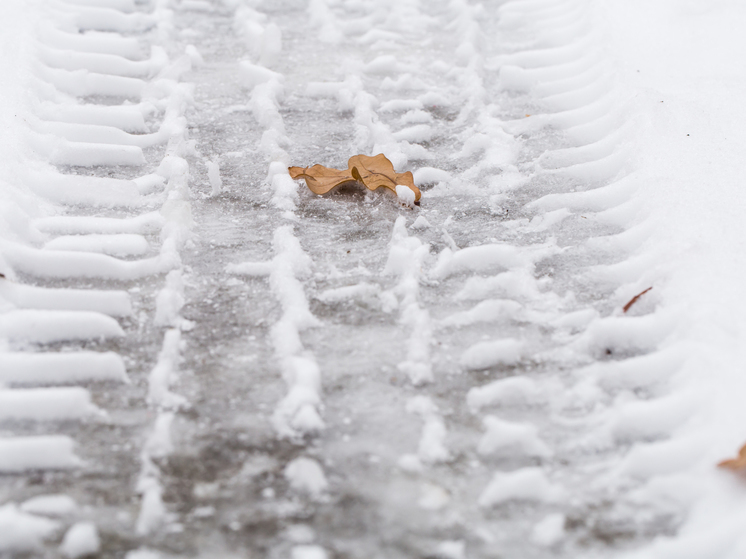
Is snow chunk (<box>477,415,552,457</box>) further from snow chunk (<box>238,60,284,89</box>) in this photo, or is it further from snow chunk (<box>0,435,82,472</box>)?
snow chunk (<box>238,60,284,89</box>)

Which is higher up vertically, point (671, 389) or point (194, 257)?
point (194, 257)

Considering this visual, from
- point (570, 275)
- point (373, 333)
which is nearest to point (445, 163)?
point (570, 275)

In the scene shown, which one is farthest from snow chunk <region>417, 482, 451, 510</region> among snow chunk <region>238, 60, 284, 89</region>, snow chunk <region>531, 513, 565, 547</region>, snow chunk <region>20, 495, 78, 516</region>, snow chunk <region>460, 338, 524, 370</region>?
snow chunk <region>238, 60, 284, 89</region>

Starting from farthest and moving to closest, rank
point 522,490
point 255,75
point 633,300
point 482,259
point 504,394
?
point 255,75, point 482,259, point 633,300, point 504,394, point 522,490

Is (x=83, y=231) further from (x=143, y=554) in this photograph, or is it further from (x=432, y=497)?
(x=432, y=497)

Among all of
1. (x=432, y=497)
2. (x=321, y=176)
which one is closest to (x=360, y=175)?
(x=321, y=176)

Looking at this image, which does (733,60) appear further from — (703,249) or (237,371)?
(237,371)
